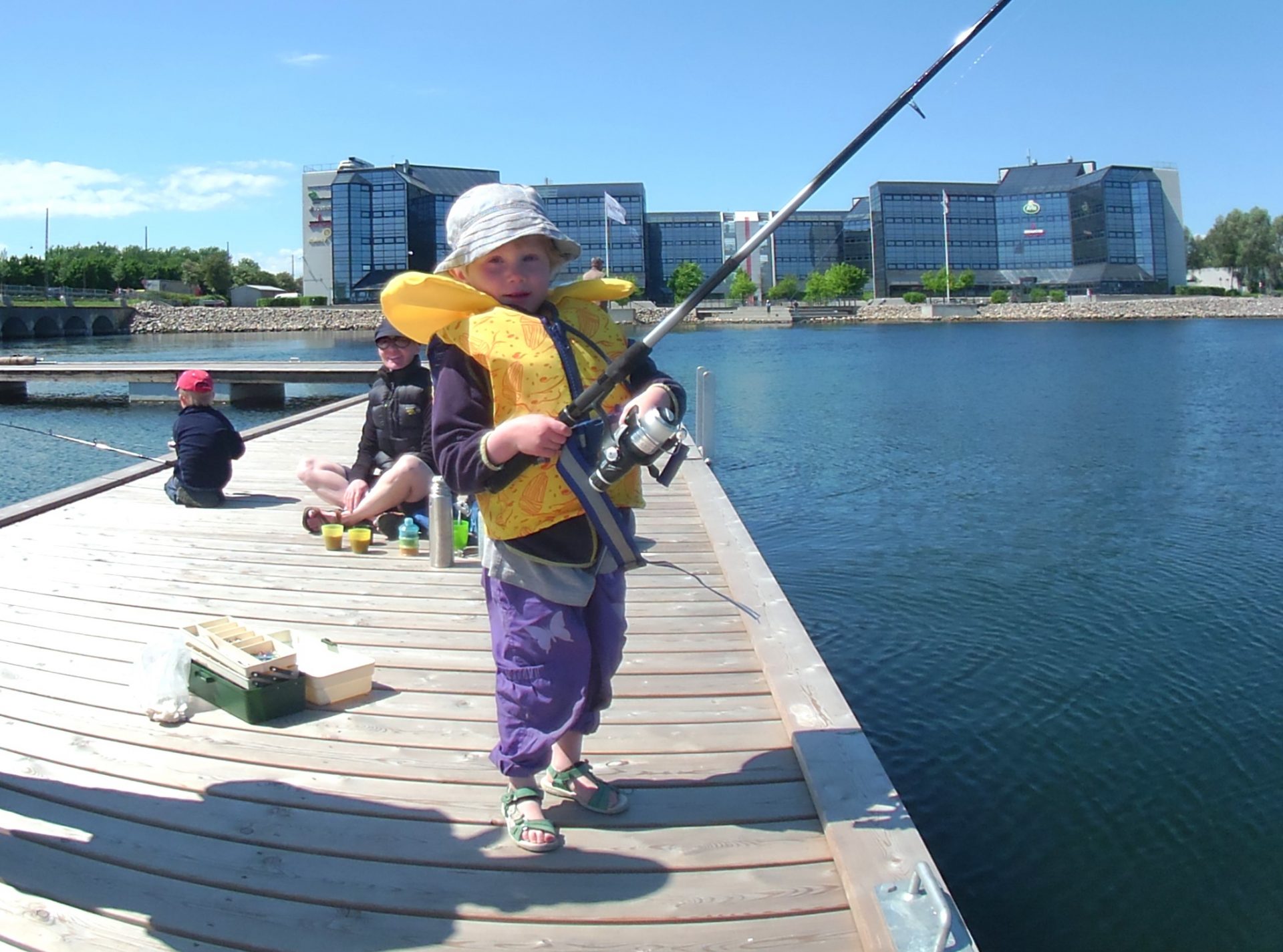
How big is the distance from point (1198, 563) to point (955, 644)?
3.45m

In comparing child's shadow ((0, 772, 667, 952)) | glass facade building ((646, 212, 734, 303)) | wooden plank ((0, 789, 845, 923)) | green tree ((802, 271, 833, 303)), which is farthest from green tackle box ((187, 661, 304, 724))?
glass facade building ((646, 212, 734, 303))

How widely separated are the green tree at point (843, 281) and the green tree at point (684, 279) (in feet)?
47.0

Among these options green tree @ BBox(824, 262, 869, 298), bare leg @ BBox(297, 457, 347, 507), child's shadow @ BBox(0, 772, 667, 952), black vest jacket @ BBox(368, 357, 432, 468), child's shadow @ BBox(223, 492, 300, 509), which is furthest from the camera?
green tree @ BBox(824, 262, 869, 298)

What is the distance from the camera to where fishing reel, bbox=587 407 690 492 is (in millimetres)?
2613

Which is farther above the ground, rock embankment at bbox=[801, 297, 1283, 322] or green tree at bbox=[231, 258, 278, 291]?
green tree at bbox=[231, 258, 278, 291]

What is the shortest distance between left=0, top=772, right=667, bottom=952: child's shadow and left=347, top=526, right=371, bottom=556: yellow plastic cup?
338 centimetres

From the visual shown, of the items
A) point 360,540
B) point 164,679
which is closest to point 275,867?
point 164,679

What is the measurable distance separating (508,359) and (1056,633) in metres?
6.04

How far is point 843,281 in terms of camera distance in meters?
117

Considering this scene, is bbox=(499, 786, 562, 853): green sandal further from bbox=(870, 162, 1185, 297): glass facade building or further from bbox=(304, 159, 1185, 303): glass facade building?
bbox=(870, 162, 1185, 297): glass facade building

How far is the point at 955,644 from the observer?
24.3 ft

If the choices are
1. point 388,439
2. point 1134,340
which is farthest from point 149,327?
point 388,439

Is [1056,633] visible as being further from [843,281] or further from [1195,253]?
[1195,253]

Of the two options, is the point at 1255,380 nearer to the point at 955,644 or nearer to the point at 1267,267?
the point at 955,644
